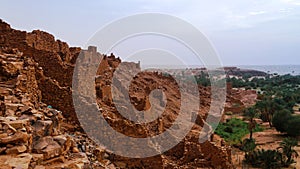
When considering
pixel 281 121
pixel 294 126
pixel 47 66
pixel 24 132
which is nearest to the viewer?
pixel 24 132

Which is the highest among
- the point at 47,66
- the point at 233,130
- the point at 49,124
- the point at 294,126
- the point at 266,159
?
the point at 47,66

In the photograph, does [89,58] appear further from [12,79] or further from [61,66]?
[12,79]

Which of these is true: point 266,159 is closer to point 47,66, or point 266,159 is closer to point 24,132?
point 47,66

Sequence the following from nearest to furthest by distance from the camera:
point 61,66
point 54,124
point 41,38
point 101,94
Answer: point 54,124 < point 61,66 < point 101,94 < point 41,38

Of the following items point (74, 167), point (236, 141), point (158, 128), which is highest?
point (74, 167)

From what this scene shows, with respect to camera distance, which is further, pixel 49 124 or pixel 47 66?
pixel 47 66

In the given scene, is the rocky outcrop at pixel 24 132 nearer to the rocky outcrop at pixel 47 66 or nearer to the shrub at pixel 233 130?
the rocky outcrop at pixel 47 66

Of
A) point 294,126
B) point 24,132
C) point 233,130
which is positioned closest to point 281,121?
point 294,126

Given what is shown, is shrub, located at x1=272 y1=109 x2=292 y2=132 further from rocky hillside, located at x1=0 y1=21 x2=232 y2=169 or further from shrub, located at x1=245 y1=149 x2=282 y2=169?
rocky hillside, located at x1=0 y1=21 x2=232 y2=169

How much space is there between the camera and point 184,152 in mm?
11797

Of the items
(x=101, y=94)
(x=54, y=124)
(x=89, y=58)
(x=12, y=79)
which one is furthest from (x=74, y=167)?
(x=89, y=58)

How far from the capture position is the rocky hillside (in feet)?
16.1

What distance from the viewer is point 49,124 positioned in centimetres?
578

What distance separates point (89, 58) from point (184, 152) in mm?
9611
